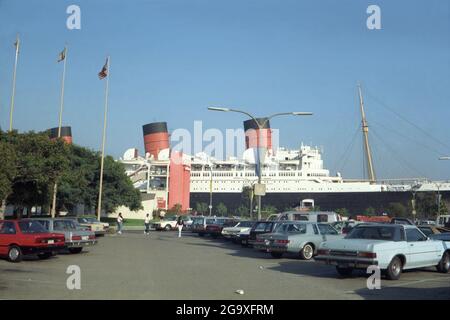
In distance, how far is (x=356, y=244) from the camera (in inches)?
531

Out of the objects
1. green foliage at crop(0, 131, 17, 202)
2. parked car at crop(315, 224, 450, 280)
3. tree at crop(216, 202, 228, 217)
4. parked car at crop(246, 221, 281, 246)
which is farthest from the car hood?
tree at crop(216, 202, 228, 217)

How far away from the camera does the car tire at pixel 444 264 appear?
52.1 ft

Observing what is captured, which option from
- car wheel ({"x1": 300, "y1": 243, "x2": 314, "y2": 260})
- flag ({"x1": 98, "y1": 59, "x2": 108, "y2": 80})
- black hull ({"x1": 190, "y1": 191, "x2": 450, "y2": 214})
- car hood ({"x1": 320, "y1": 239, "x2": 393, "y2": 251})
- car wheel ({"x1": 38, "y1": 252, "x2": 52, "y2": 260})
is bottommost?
car wheel ({"x1": 38, "y1": 252, "x2": 52, "y2": 260})

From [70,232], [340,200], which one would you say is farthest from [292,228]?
[340,200]

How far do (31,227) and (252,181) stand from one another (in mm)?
84480

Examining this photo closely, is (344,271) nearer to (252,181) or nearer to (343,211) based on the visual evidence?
(343,211)

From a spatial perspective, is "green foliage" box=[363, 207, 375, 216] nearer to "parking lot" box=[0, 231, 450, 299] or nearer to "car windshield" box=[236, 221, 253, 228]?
"car windshield" box=[236, 221, 253, 228]

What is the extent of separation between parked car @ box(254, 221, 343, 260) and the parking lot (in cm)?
50

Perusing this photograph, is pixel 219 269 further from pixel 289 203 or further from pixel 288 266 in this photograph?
pixel 289 203

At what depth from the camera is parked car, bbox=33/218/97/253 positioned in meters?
20.2

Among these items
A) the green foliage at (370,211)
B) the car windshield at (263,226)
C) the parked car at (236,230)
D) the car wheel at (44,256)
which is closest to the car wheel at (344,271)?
the car windshield at (263,226)
